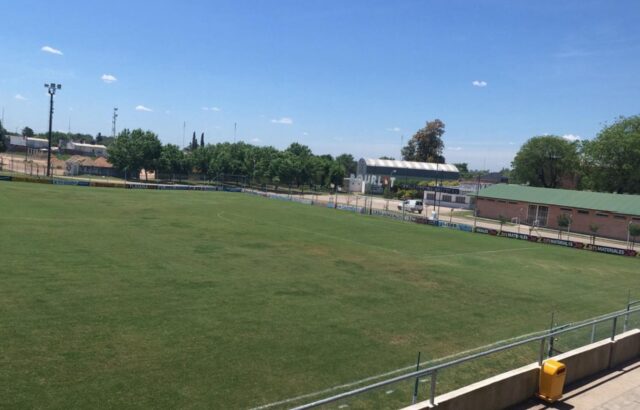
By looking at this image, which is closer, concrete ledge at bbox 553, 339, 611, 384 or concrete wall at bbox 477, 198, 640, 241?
concrete ledge at bbox 553, 339, 611, 384

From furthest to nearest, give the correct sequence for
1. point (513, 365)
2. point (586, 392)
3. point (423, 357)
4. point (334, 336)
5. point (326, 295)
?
point (326, 295)
point (334, 336)
point (423, 357)
point (513, 365)
point (586, 392)

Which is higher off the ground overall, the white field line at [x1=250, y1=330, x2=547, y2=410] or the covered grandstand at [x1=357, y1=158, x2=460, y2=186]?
the covered grandstand at [x1=357, y1=158, x2=460, y2=186]

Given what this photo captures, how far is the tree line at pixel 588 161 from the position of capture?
75.9 m

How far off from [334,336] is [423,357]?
300 cm

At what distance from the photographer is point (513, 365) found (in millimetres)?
14219

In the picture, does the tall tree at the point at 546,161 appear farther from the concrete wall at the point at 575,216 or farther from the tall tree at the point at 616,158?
the concrete wall at the point at 575,216

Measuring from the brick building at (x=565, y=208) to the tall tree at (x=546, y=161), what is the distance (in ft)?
87.9

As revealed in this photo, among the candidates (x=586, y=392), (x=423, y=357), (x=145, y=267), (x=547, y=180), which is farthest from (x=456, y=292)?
(x=547, y=180)

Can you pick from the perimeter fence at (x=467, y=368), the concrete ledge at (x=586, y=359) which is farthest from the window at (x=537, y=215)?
the concrete ledge at (x=586, y=359)

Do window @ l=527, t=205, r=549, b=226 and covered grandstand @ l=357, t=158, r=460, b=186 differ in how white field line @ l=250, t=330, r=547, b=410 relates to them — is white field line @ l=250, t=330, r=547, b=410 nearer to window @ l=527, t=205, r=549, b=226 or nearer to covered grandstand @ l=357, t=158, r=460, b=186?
window @ l=527, t=205, r=549, b=226

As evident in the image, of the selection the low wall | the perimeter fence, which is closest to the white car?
the perimeter fence

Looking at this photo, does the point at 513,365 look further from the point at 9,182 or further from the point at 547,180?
the point at 547,180

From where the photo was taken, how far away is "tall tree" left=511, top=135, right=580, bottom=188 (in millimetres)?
91688

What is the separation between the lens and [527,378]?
11164 millimetres
